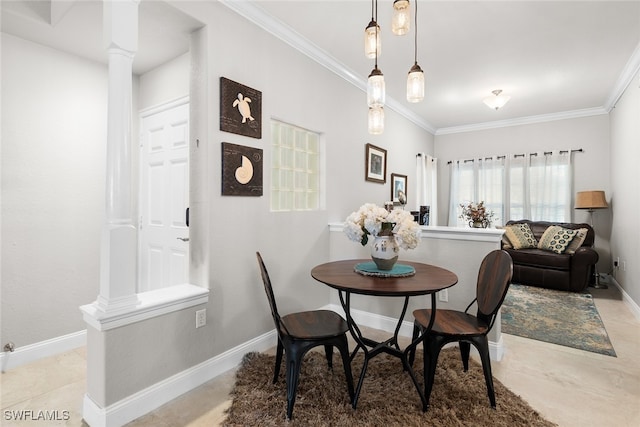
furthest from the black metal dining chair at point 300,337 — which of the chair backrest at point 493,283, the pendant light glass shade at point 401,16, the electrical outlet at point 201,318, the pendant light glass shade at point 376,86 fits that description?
the pendant light glass shade at point 401,16

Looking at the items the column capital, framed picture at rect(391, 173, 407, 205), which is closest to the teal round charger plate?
the column capital

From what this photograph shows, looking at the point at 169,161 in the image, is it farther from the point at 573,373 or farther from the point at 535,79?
the point at 535,79

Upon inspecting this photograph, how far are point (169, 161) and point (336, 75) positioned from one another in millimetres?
1957

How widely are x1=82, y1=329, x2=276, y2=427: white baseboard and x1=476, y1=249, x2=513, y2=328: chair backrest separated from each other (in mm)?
1688

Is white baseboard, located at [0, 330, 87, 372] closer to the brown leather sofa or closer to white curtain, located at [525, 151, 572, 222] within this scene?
the brown leather sofa

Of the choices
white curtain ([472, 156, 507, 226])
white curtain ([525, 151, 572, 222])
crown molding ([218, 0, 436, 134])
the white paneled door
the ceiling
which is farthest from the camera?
white curtain ([472, 156, 507, 226])

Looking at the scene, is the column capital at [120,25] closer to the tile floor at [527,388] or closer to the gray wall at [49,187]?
the gray wall at [49,187]

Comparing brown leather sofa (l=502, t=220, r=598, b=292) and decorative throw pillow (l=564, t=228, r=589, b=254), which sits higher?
decorative throw pillow (l=564, t=228, r=589, b=254)

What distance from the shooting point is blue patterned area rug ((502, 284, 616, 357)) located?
2.83m

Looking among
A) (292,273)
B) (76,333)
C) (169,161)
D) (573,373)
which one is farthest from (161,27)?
(573,373)

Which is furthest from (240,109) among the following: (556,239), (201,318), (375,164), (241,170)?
(556,239)

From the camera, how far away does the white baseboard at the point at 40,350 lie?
2262 millimetres

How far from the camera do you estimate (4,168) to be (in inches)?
90.7

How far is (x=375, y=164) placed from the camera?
4262mm
